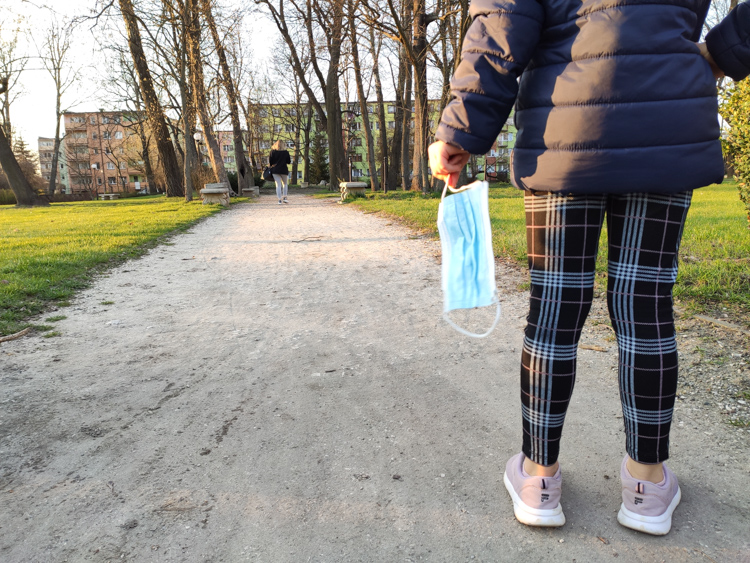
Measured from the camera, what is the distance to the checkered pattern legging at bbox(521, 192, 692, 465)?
1499 mm

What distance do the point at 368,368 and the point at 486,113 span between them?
172 centimetres

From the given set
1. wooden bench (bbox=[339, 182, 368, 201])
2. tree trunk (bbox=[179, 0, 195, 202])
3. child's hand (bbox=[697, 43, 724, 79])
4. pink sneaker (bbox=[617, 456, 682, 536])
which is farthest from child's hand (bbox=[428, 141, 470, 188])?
tree trunk (bbox=[179, 0, 195, 202])

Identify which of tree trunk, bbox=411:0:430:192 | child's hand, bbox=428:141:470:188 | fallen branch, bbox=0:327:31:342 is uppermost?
tree trunk, bbox=411:0:430:192

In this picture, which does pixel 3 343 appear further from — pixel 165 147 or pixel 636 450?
pixel 165 147

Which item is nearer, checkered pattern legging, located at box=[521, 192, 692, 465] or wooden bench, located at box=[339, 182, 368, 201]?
checkered pattern legging, located at box=[521, 192, 692, 465]

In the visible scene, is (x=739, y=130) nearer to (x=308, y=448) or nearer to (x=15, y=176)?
(x=308, y=448)

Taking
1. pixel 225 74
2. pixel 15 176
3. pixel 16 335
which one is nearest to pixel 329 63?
pixel 225 74

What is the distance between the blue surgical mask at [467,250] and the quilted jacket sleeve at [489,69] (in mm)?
166

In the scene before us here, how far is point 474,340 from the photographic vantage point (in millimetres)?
3273

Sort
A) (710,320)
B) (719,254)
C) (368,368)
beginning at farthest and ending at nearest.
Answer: (719,254) < (710,320) < (368,368)

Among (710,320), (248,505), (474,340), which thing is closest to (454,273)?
(248,505)

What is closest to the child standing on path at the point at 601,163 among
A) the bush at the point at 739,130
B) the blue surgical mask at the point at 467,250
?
the blue surgical mask at the point at 467,250

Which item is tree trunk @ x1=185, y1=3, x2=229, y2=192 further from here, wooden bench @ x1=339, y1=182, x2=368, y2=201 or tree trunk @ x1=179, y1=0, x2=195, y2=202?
wooden bench @ x1=339, y1=182, x2=368, y2=201

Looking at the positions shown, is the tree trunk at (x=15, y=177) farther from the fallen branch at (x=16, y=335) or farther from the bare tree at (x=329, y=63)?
the fallen branch at (x=16, y=335)
